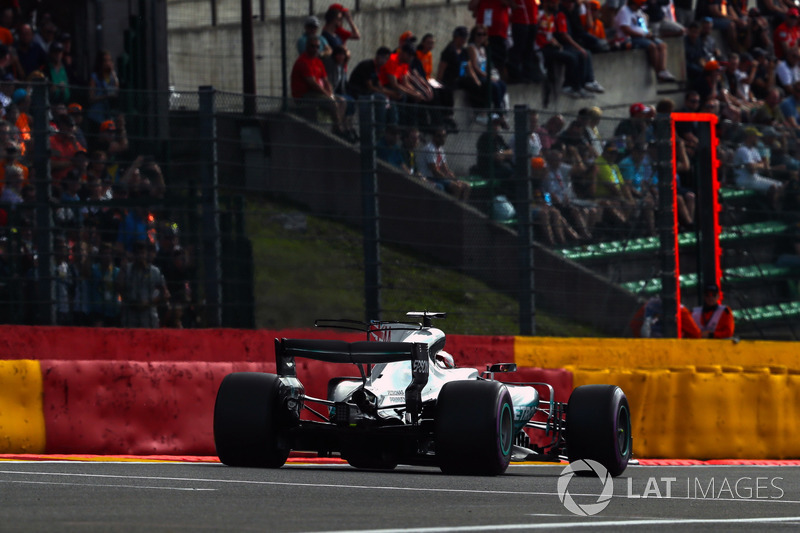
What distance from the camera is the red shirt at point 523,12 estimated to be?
21.4 m

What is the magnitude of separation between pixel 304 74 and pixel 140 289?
467cm

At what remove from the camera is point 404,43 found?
19.3m

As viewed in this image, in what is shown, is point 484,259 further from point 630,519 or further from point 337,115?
point 630,519

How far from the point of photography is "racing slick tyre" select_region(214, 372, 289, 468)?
10398 millimetres

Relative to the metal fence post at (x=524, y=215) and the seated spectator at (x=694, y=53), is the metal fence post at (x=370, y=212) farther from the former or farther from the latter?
the seated spectator at (x=694, y=53)

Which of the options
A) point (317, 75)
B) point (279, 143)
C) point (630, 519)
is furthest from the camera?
point (317, 75)

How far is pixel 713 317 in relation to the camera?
16875mm

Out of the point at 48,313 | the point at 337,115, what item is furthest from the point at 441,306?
the point at 48,313

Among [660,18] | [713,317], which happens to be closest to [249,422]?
[713,317]

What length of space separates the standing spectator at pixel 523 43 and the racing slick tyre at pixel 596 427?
11149 millimetres

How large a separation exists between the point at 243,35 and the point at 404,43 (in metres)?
2.01

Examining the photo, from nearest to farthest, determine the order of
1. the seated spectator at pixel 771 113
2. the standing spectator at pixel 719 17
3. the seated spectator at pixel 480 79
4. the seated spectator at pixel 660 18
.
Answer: the seated spectator at pixel 480 79, the seated spectator at pixel 771 113, the seated spectator at pixel 660 18, the standing spectator at pixel 719 17

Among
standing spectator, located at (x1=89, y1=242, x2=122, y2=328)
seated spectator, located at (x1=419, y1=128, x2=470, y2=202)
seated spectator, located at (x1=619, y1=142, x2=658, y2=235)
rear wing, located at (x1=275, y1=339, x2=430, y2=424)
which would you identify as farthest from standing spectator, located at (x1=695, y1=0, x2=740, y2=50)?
rear wing, located at (x1=275, y1=339, x2=430, y2=424)

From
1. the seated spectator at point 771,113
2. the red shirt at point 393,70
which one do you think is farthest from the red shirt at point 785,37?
the red shirt at point 393,70
